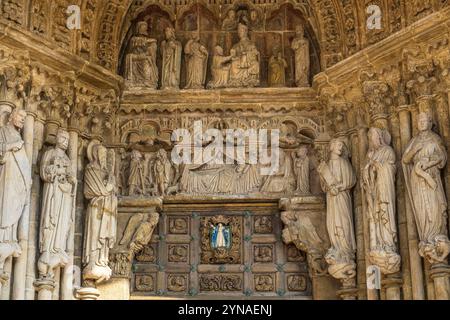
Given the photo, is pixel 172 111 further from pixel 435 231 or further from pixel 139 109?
pixel 435 231

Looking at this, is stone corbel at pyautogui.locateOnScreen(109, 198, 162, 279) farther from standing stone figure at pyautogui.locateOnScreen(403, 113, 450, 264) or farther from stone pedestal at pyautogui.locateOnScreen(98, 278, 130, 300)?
standing stone figure at pyautogui.locateOnScreen(403, 113, 450, 264)

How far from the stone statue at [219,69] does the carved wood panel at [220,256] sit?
6.08 feet

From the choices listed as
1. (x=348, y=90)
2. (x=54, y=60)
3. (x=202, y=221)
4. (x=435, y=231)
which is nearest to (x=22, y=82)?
(x=54, y=60)

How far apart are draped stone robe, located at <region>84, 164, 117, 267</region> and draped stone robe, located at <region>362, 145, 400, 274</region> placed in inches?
142

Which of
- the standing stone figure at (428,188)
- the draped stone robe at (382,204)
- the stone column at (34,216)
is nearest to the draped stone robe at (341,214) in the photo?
the draped stone robe at (382,204)

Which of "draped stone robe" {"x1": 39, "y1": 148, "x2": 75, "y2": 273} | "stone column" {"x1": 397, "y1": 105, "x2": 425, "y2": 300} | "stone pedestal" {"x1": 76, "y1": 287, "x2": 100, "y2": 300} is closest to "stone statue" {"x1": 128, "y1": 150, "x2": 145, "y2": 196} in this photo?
"draped stone robe" {"x1": 39, "y1": 148, "x2": 75, "y2": 273}

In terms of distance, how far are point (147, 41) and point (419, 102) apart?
4455 mm

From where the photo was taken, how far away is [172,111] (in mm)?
15227

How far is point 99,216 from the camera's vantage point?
1421 centimetres

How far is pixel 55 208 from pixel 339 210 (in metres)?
3.94

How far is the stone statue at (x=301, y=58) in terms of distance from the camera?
15.4 m

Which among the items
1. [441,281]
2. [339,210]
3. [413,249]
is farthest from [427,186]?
[339,210]

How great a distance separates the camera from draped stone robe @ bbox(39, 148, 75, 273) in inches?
530

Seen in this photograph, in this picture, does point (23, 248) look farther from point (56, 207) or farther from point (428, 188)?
point (428, 188)
